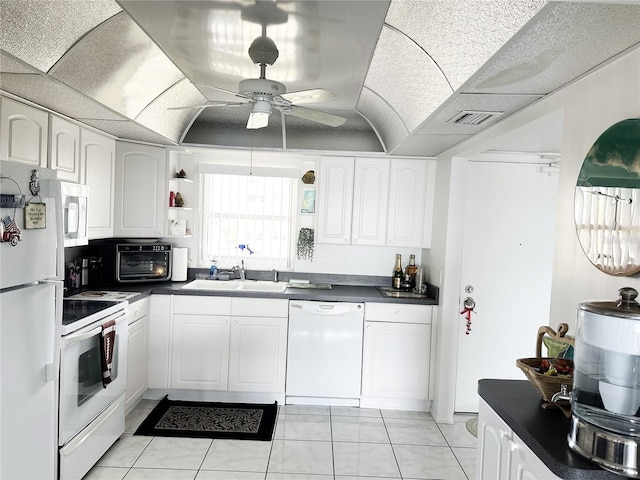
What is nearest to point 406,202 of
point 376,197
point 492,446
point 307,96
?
point 376,197

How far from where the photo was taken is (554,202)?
13.1ft

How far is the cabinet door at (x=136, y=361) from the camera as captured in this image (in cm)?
357

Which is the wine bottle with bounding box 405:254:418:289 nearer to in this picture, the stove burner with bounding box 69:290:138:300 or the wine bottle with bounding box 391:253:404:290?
the wine bottle with bounding box 391:253:404:290

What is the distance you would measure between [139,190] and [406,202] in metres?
2.45

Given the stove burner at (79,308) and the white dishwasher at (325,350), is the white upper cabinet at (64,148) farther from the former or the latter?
the white dishwasher at (325,350)

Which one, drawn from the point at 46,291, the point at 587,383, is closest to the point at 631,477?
the point at 587,383

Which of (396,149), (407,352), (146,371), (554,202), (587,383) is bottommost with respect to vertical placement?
(146,371)

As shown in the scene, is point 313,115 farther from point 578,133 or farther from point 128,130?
point 128,130

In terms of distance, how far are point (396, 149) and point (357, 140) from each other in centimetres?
49

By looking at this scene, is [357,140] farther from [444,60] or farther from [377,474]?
[377,474]

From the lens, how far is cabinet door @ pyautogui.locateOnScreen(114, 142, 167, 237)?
4051 millimetres

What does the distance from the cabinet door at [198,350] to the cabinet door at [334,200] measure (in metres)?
1.24

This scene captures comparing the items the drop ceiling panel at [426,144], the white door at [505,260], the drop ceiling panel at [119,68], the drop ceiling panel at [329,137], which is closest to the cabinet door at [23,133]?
the drop ceiling panel at [119,68]

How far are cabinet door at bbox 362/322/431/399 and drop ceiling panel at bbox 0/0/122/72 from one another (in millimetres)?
2937
